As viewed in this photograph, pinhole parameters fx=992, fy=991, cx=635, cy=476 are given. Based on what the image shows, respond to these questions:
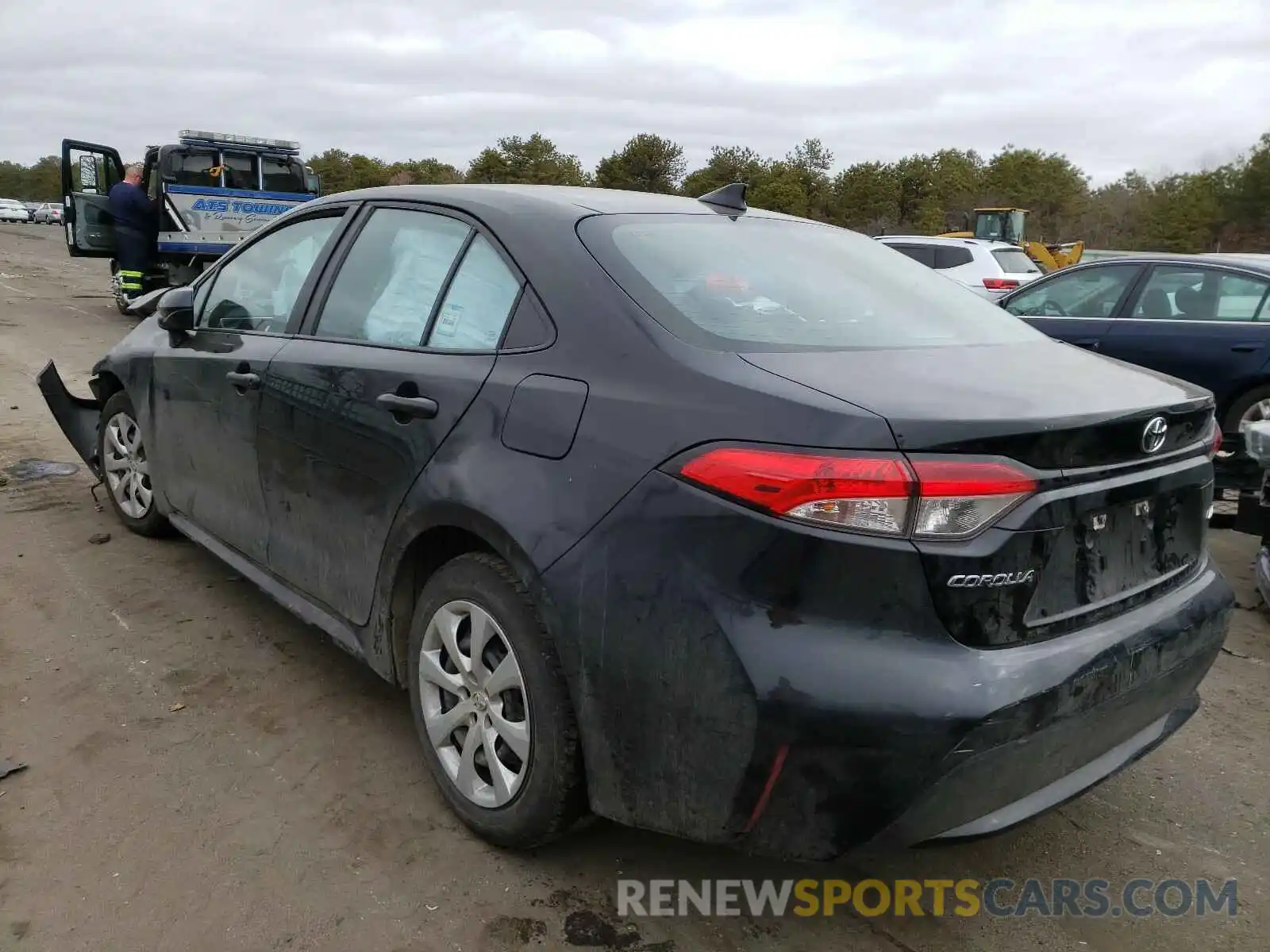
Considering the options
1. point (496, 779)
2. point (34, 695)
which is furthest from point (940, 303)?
point (34, 695)

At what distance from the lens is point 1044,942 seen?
7.64 feet

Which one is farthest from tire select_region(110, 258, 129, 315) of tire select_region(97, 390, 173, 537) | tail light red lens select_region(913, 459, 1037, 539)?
tail light red lens select_region(913, 459, 1037, 539)

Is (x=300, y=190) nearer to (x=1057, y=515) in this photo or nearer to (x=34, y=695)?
(x=34, y=695)

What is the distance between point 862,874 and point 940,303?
1628 millimetres

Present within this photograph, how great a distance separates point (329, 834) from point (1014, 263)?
48.2ft

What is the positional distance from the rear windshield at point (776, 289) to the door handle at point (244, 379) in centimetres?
143

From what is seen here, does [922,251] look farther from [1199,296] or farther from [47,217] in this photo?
[47,217]

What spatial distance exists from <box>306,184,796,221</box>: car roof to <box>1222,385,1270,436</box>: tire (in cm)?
488

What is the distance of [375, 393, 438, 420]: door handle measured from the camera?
8.60ft

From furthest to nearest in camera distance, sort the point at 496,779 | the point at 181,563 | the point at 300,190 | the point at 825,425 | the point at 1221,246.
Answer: the point at 1221,246 < the point at 300,190 < the point at 181,563 < the point at 496,779 < the point at 825,425

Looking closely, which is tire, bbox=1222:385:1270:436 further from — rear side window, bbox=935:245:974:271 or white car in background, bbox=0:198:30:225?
white car in background, bbox=0:198:30:225

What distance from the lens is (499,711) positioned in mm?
2467

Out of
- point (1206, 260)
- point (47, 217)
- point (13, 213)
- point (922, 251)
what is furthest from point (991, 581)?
point (13, 213)

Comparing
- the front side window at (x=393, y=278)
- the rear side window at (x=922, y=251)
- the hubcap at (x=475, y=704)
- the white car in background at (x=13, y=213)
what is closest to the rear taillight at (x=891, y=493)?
the hubcap at (x=475, y=704)
